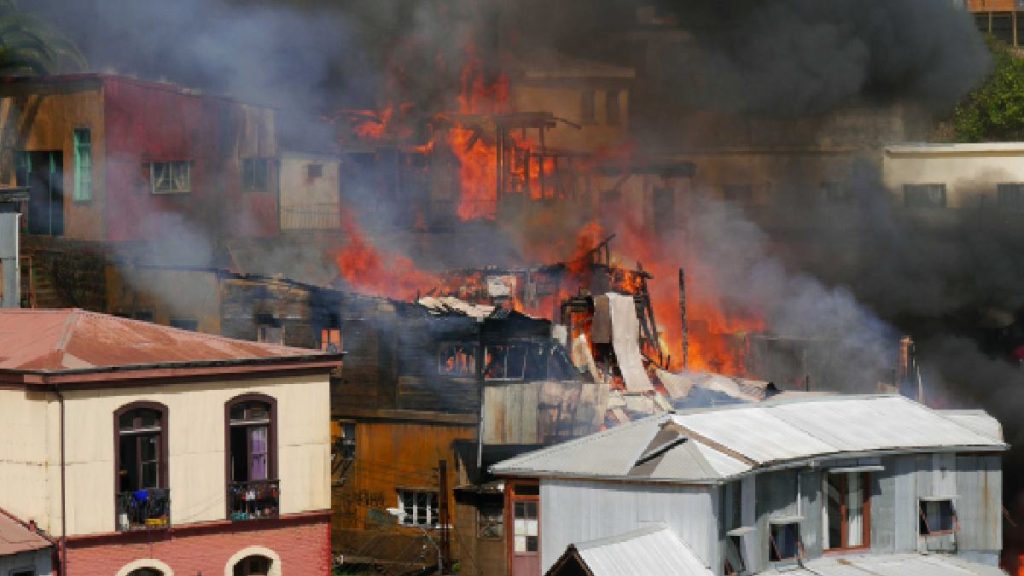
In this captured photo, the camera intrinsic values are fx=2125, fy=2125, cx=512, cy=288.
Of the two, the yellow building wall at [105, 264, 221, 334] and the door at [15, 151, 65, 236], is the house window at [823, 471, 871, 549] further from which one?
the door at [15, 151, 65, 236]

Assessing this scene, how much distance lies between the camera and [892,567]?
1369 inches

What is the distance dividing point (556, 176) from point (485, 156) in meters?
2.32

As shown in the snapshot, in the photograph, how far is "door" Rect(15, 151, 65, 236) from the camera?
171ft

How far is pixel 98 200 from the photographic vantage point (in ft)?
169

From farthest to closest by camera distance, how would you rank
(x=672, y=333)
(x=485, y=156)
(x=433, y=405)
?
(x=485, y=156)
(x=672, y=333)
(x=433, y=405)

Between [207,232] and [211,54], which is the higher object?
[211,54]

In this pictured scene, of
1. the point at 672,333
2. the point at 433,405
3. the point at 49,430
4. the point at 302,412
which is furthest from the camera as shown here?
the point at 672,333

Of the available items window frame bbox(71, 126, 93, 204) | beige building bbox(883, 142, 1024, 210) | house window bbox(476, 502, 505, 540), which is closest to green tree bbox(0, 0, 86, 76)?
window frame bbox(71, 126, 93, 204)

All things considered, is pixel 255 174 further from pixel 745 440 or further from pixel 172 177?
pixel 745 440

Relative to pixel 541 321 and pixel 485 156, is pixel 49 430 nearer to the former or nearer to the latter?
pixel 541 321

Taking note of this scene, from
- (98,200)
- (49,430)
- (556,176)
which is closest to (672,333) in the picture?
(556,176)

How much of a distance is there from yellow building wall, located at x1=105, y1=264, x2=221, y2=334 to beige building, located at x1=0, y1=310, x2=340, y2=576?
38.6 ft

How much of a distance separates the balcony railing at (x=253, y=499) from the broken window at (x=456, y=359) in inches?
405

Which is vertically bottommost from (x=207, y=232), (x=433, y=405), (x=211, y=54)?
(x=433, y=405)
